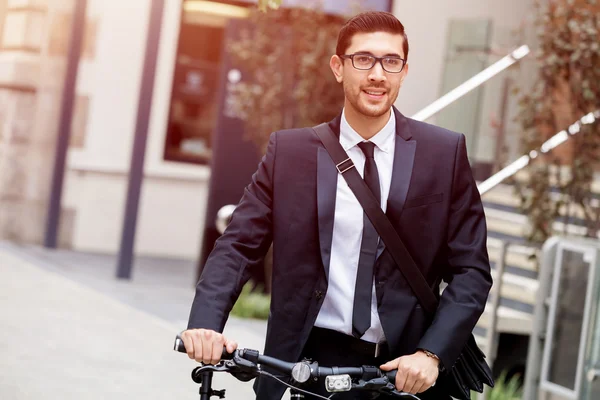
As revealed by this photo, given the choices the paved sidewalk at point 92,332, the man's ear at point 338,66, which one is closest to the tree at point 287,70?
the paved sidewalk at point 92,332

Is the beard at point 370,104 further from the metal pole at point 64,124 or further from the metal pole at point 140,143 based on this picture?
the metal pole at point 64,124

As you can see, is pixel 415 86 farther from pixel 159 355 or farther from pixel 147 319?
pixel 159 355

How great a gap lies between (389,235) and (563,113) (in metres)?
5.75

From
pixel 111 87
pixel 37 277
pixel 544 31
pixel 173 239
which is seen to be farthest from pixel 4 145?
pixel 544 31

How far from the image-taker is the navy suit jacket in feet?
10.1

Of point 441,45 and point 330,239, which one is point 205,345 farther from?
point 441,45

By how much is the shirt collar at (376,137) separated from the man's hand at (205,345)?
695 mm

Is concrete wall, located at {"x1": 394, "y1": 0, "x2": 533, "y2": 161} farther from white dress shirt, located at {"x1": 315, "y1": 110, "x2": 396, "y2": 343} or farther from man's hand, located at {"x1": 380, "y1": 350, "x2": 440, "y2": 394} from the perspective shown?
man's hand, located at {"x1": 380, "y1": 350, "x2": 440, "y2": 394}

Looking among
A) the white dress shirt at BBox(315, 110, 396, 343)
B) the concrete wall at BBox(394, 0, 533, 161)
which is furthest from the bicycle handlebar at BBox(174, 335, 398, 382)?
the concrete wall at BBox(394, 0, 533, 161)

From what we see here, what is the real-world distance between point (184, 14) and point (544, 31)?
7520mm

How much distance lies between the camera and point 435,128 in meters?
3.31

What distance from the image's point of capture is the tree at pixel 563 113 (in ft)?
26.4

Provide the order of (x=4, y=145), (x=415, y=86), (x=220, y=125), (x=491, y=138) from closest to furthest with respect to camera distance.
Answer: (x=491, y=138) < (x=415, y=86) < (x=220, y=125) < (x=4, y=145)

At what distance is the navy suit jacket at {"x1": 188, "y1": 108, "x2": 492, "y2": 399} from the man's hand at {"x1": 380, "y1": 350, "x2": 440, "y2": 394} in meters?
0.13
